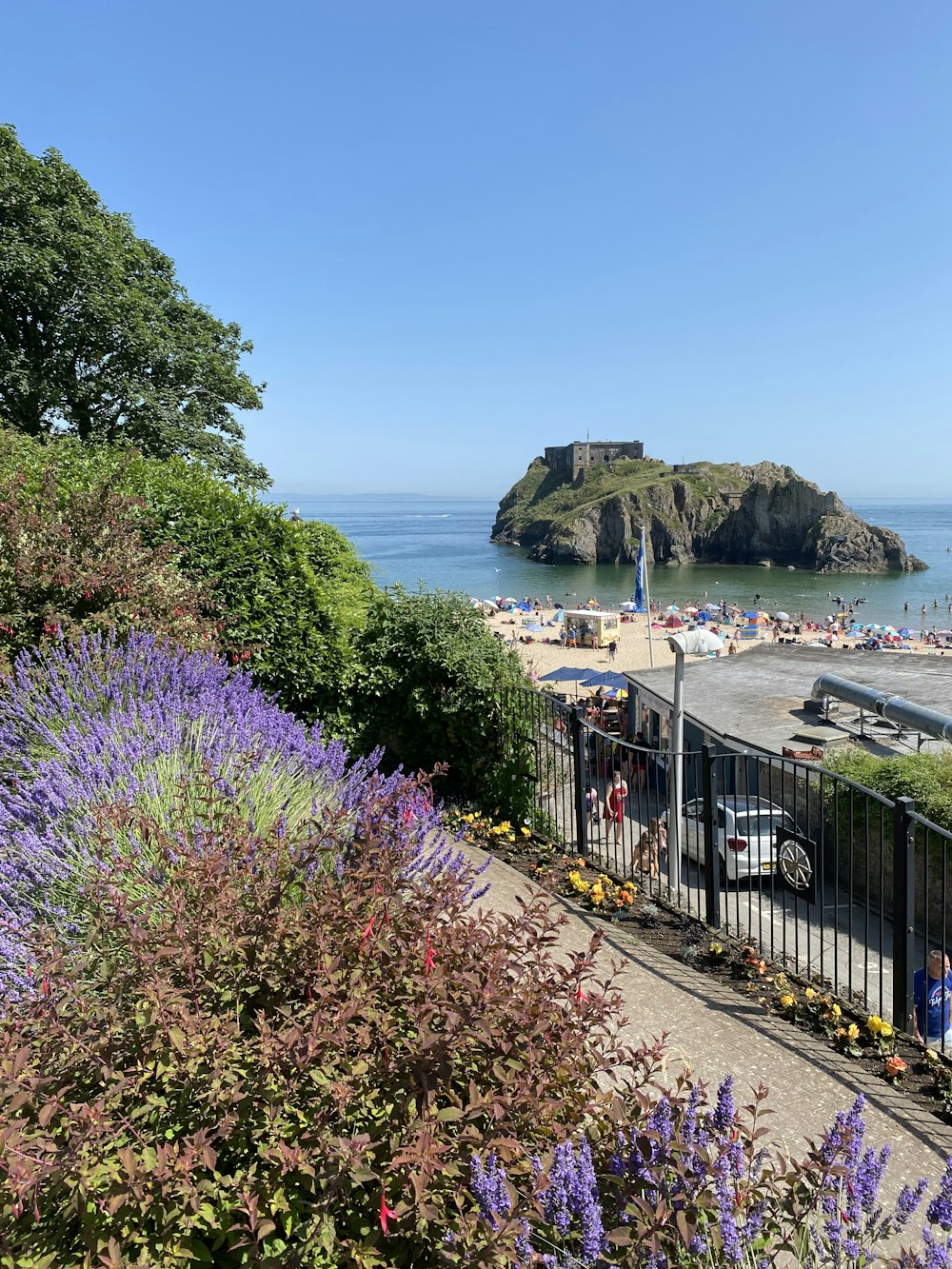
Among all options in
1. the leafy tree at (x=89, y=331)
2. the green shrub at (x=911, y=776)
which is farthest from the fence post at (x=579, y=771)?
the leafy tree at (x=89, y=331)

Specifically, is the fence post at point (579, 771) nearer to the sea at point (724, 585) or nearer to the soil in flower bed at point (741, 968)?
the soil in flower bed at point (741, 968)

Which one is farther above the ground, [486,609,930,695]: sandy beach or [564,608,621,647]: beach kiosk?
[564,608,621,647]: beach kiosk

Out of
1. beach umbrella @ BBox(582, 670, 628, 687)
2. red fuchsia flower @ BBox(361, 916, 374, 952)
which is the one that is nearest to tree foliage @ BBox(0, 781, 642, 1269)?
red fuchsia flower @ BBox(361, 916, 374, 952)

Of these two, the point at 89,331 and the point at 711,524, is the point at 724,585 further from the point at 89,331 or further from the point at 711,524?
the point at 89,331

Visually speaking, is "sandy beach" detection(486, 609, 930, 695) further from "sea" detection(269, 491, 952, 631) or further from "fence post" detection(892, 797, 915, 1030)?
"fence post" detection(892, 797, 915, 1030)

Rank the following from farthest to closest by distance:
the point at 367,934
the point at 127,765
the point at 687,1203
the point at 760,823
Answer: the point at 760,823, the point at 127,765, the point at 367,934, the point at 687,1203

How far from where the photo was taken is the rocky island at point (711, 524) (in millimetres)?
102250

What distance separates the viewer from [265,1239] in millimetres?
1778

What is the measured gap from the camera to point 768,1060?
3676 millimetres

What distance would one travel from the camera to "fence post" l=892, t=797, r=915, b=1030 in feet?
12.8

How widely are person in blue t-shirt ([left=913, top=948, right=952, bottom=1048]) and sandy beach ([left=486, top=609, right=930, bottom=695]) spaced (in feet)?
91.0

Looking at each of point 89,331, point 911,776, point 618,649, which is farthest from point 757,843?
point 618,649

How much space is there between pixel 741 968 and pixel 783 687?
561 inches

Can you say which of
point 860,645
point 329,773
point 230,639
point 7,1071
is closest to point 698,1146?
point 7,1071
